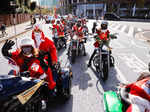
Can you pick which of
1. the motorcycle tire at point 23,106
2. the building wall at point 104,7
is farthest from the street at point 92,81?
the building wall at point 104,7

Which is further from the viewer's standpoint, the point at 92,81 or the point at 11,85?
the point at 92,81

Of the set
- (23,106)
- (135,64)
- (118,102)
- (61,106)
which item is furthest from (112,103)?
(135,64)

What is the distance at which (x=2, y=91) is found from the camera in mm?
1771

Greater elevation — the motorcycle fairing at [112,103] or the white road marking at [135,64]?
the motorcycle fairing at [112,103]

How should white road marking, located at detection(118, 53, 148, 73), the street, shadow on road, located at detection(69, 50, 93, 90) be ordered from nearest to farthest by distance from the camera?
the street, shadow on road, located at detection(69, 50, 93, 90), white road marking, located at detection(118, 53, 148, 73)

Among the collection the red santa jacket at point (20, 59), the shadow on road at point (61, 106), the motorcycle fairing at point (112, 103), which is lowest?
the shadow on road at point (61, 106)

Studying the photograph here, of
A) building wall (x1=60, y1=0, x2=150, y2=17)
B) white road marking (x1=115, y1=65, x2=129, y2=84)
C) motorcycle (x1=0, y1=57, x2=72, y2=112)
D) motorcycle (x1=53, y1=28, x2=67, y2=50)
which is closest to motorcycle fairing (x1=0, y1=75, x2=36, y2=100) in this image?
motorcycle (x1=0, y1=57, x2=72, y2=112)

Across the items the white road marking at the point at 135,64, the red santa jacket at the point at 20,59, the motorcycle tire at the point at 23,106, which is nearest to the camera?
the motorcycle tire at the point at 23,106

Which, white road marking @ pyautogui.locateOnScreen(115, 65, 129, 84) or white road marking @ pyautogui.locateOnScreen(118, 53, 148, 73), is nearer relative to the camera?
white road marking @ pyautogui.locateOnScreen(115, 65, 129, 84)

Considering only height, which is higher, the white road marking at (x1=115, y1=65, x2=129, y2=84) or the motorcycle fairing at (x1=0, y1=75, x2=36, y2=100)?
the motorcycle fairing at (x1=0, y1=75, x2=36, y2=100)

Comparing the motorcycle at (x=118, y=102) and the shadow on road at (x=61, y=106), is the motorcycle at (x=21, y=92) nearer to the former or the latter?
the shadow on road at (x=61, y=106)

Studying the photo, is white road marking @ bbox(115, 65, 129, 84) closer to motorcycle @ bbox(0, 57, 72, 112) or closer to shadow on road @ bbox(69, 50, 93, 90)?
shadow on road @ bbox(69, 50, 93, 90)

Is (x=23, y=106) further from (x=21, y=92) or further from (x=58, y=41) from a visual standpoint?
(x=58, y=41)

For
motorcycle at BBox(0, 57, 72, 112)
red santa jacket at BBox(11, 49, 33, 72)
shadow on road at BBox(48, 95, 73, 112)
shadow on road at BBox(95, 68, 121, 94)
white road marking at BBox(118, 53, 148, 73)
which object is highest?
red santa jacket at BBox(11, 49, 33, 72)
